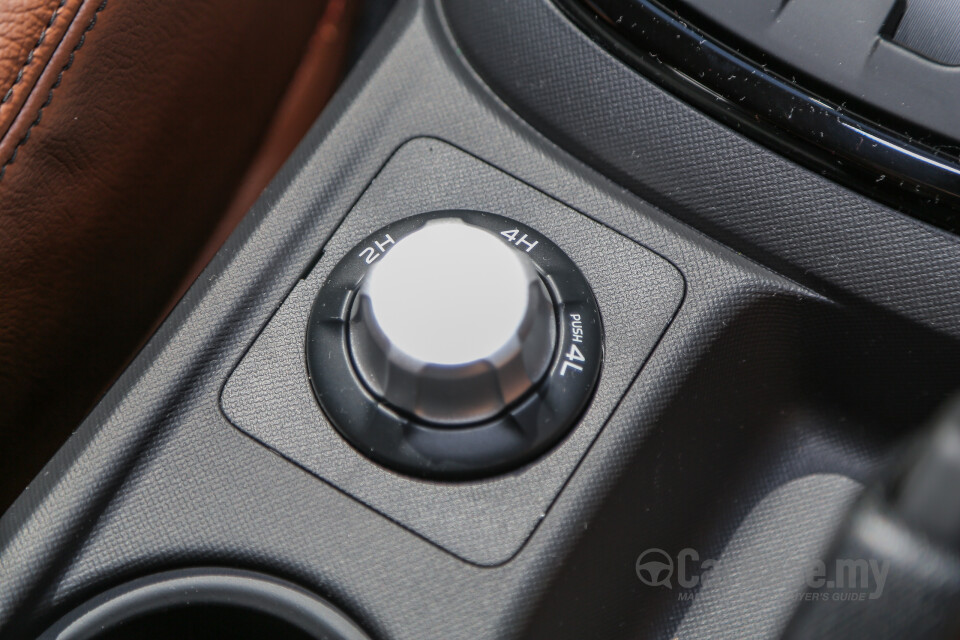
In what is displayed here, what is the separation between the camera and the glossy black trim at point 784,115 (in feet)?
1.54

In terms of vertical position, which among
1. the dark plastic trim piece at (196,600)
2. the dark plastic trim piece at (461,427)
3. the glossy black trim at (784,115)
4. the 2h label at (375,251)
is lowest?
the dark plastic trim piece at (196,600)

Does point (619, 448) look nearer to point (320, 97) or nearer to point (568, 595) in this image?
point (568, 595)

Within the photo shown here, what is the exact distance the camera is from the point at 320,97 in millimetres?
794

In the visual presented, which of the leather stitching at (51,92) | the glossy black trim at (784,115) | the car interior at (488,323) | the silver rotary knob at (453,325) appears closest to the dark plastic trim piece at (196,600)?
the car interior at (488,323)

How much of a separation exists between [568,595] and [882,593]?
7.6 inches

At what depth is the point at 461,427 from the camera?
425 millimetres

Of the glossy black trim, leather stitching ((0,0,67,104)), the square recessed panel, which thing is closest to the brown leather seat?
leather stitching ((0,0,67,104))

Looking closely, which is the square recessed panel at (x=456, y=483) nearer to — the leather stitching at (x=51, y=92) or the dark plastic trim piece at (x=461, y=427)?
the dark plastic trim piece at (x=461, y=427)

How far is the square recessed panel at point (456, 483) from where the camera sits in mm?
433

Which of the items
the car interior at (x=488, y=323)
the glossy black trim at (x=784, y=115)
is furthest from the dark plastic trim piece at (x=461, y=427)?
the glossy black trim at (x=784, y=115)

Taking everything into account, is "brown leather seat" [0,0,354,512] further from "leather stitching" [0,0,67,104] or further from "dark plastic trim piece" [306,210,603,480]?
"dark plastic trim piece" [306,210,603,480]

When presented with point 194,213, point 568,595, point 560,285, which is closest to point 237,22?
point 194,213

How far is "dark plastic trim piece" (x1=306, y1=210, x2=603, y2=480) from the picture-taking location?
429mm

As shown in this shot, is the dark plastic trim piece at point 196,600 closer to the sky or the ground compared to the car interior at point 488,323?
closer to the ground
